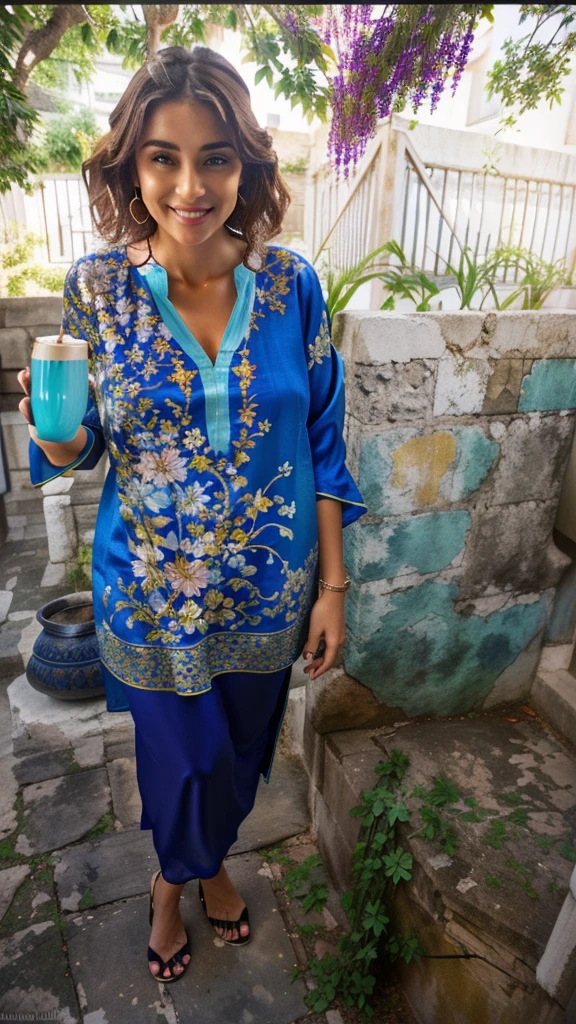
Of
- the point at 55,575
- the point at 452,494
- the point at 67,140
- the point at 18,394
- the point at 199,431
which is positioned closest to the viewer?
the point at 199,431

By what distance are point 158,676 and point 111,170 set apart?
3.64 feet

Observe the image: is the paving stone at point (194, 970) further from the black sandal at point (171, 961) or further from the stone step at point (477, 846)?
the stone step at point (477, 846)

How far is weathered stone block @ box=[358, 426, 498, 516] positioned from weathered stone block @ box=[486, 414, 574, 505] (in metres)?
0.06

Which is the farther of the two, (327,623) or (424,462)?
(424,462)

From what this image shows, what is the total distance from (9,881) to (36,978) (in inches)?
14.2

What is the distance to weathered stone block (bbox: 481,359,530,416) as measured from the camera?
6.19 ft

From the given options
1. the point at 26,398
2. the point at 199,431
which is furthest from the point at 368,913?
the point at 26,398

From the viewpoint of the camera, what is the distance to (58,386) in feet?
3.97

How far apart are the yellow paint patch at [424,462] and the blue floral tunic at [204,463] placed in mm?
317

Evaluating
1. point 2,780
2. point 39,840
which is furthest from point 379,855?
point 2,780

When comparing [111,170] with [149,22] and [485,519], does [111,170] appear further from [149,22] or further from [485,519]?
[485,519]

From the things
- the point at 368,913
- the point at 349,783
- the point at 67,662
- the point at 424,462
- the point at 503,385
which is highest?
the point at 503,385

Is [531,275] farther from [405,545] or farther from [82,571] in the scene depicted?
[82,571]

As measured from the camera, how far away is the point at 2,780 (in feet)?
8.20
